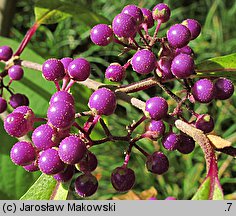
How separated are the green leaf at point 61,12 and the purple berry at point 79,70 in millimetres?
609

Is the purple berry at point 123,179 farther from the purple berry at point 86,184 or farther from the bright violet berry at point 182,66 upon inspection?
the bright violet berry at point 182,66

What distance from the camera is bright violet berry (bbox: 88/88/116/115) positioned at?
86 cm

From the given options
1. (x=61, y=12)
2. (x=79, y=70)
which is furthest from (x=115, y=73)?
(x=61, y=12)

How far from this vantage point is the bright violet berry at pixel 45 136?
0.87 m

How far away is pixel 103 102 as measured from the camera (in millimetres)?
861

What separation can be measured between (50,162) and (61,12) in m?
0.83

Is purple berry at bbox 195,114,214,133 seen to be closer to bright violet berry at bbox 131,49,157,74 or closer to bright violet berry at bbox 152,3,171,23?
bright violet berry at bbox 131,49,157,74

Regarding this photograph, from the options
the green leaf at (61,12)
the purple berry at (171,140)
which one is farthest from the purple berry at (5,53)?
the purple berry at (171,140)

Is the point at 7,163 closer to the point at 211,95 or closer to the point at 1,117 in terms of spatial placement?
the point at 1,117

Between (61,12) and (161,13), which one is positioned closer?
(161,13)

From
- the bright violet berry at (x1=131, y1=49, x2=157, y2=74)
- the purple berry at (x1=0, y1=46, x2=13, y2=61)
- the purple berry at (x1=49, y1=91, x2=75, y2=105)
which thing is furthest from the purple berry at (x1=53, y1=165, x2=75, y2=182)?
the purple berry at (x1=0, y1=46, x2=13, y2=61)

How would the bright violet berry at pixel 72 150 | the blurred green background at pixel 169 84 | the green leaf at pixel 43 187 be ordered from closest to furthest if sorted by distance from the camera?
the bright violet berry at pixel 72 150
the green leaf at pixel 43 187
the blurred green background at pixel 169 84

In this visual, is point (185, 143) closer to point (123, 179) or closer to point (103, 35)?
point (123, 179)

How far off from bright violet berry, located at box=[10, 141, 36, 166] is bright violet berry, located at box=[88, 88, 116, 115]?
16cm
